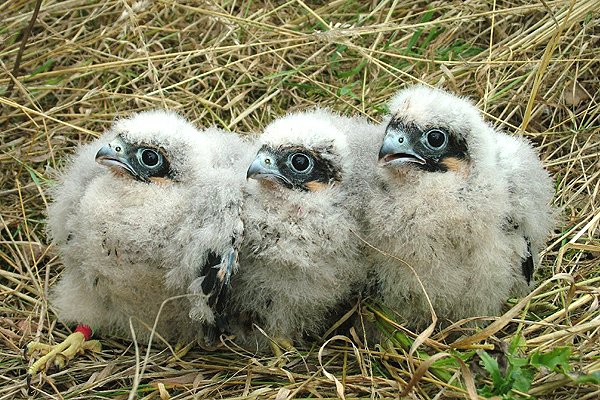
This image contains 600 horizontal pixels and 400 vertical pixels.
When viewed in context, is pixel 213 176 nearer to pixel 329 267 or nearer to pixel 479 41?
pixel 329 267

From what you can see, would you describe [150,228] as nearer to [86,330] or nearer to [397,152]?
[86,330]

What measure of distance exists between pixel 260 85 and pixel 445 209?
2443mm

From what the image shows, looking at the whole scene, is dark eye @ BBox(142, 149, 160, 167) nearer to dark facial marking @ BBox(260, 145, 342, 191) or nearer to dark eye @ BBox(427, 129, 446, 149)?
dark facial marking @ BBox(260, 145, 342, 191)

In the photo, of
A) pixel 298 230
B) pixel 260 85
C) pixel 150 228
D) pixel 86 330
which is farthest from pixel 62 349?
pixel 260 85

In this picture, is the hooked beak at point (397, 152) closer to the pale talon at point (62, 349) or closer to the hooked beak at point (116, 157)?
the hooked beak at point (116, 157)

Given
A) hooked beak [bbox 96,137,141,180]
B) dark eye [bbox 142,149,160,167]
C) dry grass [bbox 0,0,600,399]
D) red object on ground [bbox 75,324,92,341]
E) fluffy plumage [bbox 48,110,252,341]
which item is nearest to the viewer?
fluffy plumage [bbox 48,110,252,341]

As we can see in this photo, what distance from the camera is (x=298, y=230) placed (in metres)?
3.21

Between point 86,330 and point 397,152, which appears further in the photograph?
point 86,330

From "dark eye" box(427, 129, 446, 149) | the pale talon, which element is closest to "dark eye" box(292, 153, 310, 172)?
"dark eye" box(427, 129, 446, 149)

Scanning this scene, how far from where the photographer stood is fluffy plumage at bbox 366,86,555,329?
125 inches

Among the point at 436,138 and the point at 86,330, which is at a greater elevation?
the point at 436,138

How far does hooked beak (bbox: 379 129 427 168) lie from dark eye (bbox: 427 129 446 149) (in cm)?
10

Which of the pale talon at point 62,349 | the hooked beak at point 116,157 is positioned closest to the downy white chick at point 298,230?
the hooked beak at point 116,157

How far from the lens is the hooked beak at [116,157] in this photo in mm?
3248
